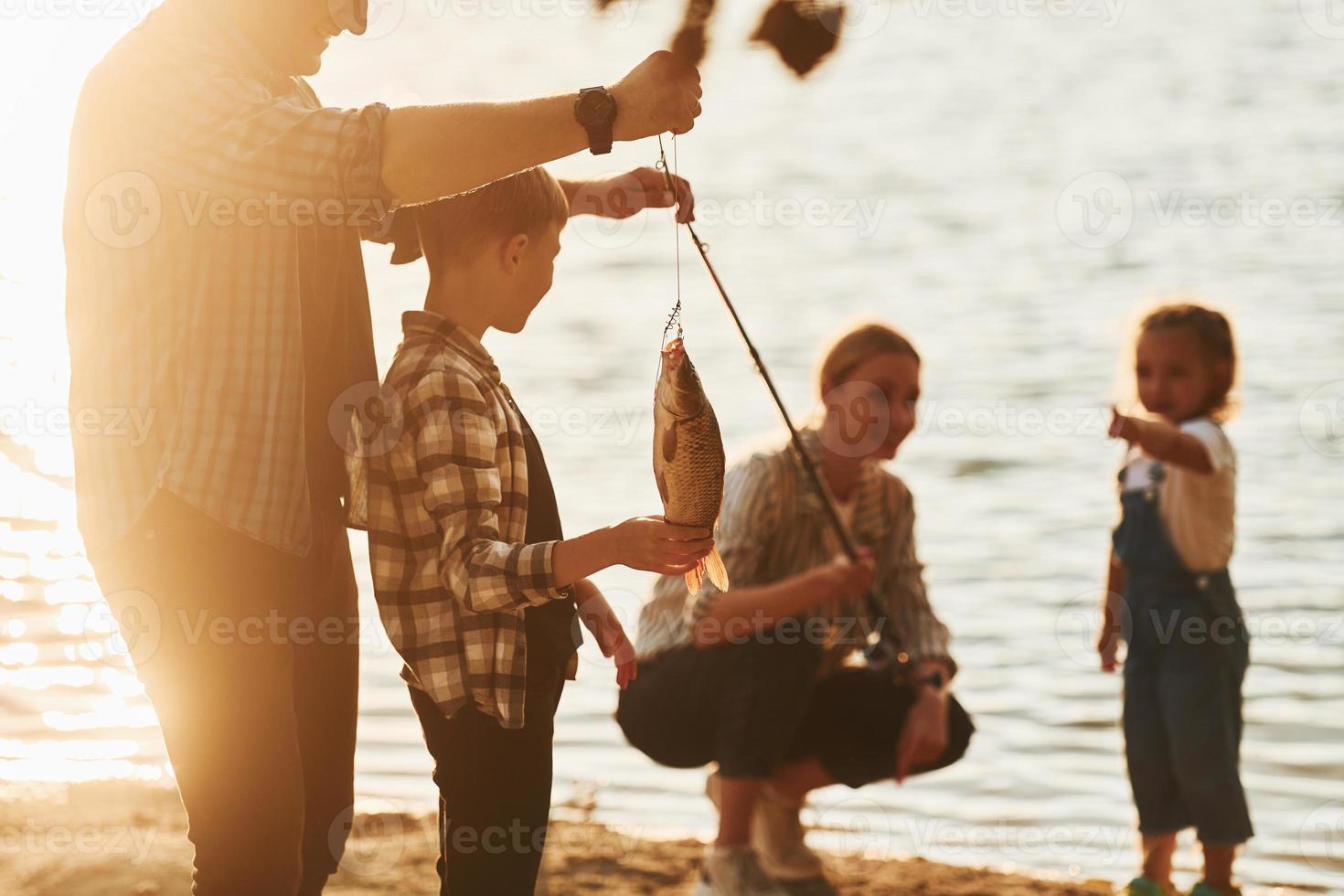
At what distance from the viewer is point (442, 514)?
269 centimetres

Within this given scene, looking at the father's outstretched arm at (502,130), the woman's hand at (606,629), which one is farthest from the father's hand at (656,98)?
the woman's hand at (606,629)

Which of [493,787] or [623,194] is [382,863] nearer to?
[493,787]

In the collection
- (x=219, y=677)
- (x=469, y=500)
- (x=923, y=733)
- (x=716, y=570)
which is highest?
(x=469, y=500)

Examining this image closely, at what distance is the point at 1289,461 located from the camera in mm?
10172

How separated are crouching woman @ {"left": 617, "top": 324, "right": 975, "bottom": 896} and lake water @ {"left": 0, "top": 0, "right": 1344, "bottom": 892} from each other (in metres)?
0.96

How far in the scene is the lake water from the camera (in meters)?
5.94

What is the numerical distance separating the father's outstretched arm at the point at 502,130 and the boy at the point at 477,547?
1.63 feet

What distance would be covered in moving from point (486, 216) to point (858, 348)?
1.65 m

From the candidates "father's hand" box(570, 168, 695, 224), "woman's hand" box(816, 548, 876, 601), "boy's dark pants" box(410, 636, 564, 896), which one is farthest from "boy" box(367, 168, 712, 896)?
"woman's hand" box(816, 548, 876, 601)

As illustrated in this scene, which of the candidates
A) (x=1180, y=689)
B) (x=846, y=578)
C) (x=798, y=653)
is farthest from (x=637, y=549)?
(x=1180, y=689)

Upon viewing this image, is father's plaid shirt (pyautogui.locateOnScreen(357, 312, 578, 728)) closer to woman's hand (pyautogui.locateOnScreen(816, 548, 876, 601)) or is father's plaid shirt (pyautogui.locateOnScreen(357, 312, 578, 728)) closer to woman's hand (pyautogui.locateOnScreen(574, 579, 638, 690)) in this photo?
woman's hand (pyautogui.locateOnScreen(574, 579, 638, 690))

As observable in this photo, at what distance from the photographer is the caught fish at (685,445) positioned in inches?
89.4

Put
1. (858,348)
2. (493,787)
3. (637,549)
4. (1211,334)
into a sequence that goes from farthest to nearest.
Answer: (1211,334)
(858,348)
(493,787)
(637,549)

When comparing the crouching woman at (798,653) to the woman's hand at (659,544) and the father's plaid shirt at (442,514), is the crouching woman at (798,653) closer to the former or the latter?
the father's plaid shirt at (442,514)
